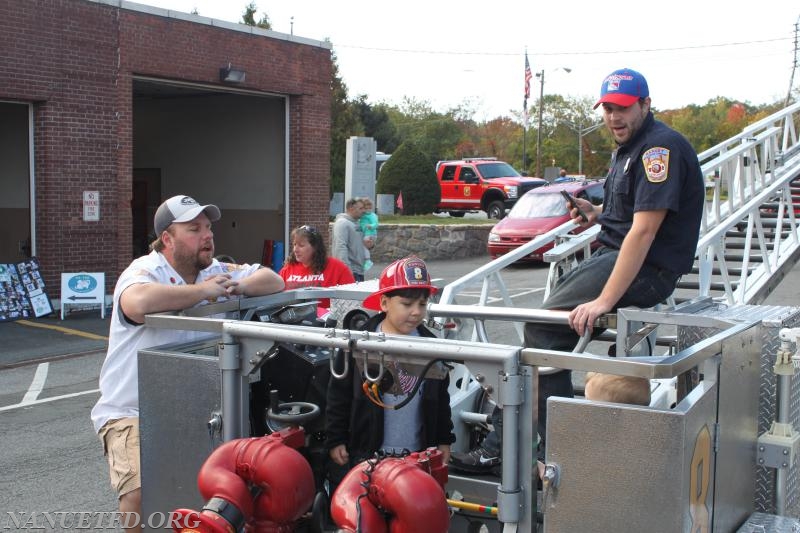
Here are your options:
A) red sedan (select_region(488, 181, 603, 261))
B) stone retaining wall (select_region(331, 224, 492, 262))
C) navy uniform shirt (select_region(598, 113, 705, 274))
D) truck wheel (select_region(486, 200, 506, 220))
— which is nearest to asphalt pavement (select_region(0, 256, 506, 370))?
navy uniform shirt (select_region(598, 113, 705, 274))

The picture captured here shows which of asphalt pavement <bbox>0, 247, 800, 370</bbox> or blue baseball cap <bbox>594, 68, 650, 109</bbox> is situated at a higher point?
blue baseball cap <bbox>594, 68, 650, 109</bbox>

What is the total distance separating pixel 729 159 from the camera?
9664mm

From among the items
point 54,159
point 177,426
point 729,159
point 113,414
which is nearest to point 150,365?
point 177,426

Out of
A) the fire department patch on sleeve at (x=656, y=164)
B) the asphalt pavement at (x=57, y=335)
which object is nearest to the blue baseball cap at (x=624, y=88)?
the fire department patch on sleeve at (x=656, y=164)

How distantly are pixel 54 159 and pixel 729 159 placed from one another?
10.4 metres

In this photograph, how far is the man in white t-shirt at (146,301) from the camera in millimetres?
3521

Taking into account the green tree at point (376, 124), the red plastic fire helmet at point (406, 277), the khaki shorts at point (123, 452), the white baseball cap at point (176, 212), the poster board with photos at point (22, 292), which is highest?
the green tree at point (376, 124)

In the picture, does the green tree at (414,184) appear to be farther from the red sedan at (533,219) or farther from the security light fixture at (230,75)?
the security light fixture at (230,75)

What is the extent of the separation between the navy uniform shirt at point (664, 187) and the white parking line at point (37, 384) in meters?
6.86

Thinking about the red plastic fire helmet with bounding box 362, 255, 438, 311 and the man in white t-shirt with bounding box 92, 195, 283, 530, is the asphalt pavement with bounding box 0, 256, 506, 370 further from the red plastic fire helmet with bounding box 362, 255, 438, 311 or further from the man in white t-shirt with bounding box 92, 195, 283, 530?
the red plastic fire helmet with bounding box 362, 255, 438, 311

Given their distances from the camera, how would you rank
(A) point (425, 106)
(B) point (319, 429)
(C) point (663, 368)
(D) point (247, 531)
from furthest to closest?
Answer: 1. (A) point (425, 106)
2. (B) point (319, 429)
3. (D) point (247, 531)
4. (C) point (663, 368)

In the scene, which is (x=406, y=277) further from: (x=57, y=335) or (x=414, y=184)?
(x=414, y=184)

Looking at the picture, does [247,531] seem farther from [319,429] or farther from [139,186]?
[139,186]

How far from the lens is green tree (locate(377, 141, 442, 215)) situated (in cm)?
3009
